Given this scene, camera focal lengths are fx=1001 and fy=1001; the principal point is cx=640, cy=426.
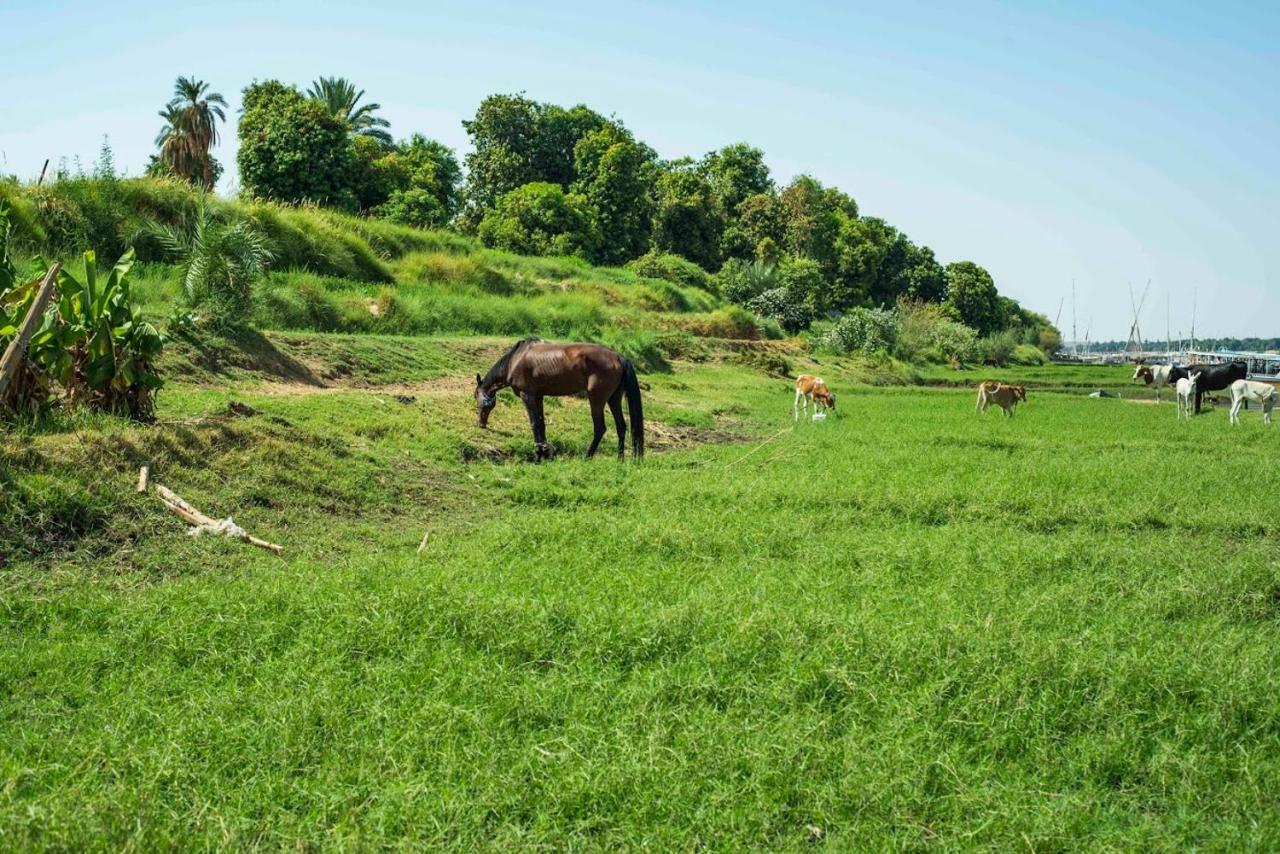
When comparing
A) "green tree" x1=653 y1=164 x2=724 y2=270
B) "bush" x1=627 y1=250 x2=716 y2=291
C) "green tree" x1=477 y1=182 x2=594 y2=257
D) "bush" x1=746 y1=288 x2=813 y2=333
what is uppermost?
"green tree" x1=653 y1=164 x2=724 y2=270

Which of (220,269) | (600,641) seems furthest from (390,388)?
(600,641)

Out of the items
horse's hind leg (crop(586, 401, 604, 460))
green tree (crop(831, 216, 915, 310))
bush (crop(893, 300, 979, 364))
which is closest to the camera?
horse's hind leg (crop(586, 401, 604, 460))

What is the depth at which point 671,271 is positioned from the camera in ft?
154

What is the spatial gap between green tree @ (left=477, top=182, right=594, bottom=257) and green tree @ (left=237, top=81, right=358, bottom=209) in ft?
27.2

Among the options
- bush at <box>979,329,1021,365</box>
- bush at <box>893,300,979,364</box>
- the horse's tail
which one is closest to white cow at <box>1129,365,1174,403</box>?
bush at <box>893,300,979,364</box>

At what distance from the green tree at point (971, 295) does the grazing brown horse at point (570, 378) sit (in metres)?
69.4

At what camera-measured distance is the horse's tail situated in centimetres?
1327

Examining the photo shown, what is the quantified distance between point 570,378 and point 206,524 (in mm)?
6389

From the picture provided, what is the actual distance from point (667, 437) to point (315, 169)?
24.6 m

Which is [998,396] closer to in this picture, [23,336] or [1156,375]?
[1156,375]

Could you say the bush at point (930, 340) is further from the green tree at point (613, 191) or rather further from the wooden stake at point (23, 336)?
the wooden stake at point (23, 336)

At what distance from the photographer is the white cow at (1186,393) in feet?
84.2

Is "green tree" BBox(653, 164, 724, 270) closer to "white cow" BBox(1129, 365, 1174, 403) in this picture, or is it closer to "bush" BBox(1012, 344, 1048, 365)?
"bush" BBox(1012, 344, 1048, 365)

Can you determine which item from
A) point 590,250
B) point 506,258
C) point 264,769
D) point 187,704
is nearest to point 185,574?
point 187,704
